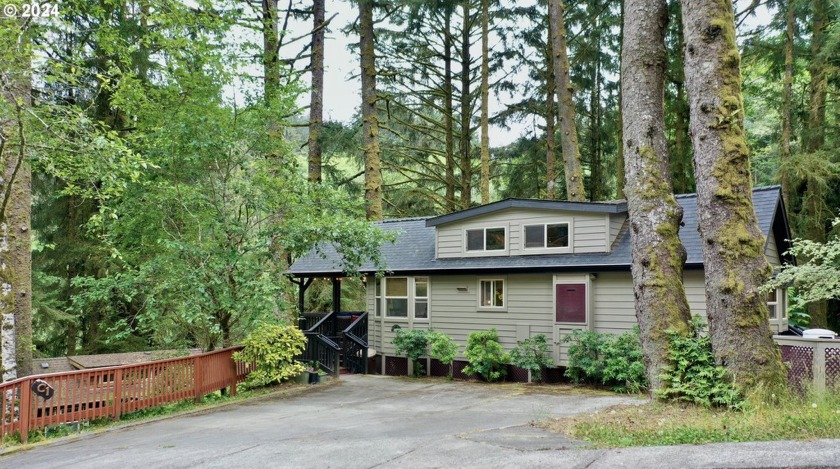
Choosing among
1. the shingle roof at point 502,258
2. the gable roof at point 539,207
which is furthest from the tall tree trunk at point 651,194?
the gable roof at point 539,207

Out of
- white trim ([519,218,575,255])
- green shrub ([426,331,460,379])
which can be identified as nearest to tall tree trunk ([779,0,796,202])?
white trim ([519,218,575,255])

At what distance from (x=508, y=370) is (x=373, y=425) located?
727cm

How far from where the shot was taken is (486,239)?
52.0 ft

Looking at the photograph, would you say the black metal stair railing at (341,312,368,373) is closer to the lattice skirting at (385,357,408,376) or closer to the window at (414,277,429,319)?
the lattice skirting at (385,357,408,376)

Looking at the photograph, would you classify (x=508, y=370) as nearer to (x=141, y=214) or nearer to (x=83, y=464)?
(x=141, y=214)

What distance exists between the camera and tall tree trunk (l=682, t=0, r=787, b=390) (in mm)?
6711

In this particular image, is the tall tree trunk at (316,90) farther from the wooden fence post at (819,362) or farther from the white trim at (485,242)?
the wooden fence post at (819,362)

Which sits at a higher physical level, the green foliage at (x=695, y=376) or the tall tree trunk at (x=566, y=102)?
the tall tree trunk at (x=566, y=102)

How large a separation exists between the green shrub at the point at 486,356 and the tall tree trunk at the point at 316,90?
811cm

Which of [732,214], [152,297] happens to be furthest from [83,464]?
[732,214]

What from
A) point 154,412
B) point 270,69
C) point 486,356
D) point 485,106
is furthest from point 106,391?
point 485,106

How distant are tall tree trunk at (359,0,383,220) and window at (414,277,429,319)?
3588mm

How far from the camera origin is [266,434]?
25.5 ft

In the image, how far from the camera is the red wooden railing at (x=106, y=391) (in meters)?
7.91
